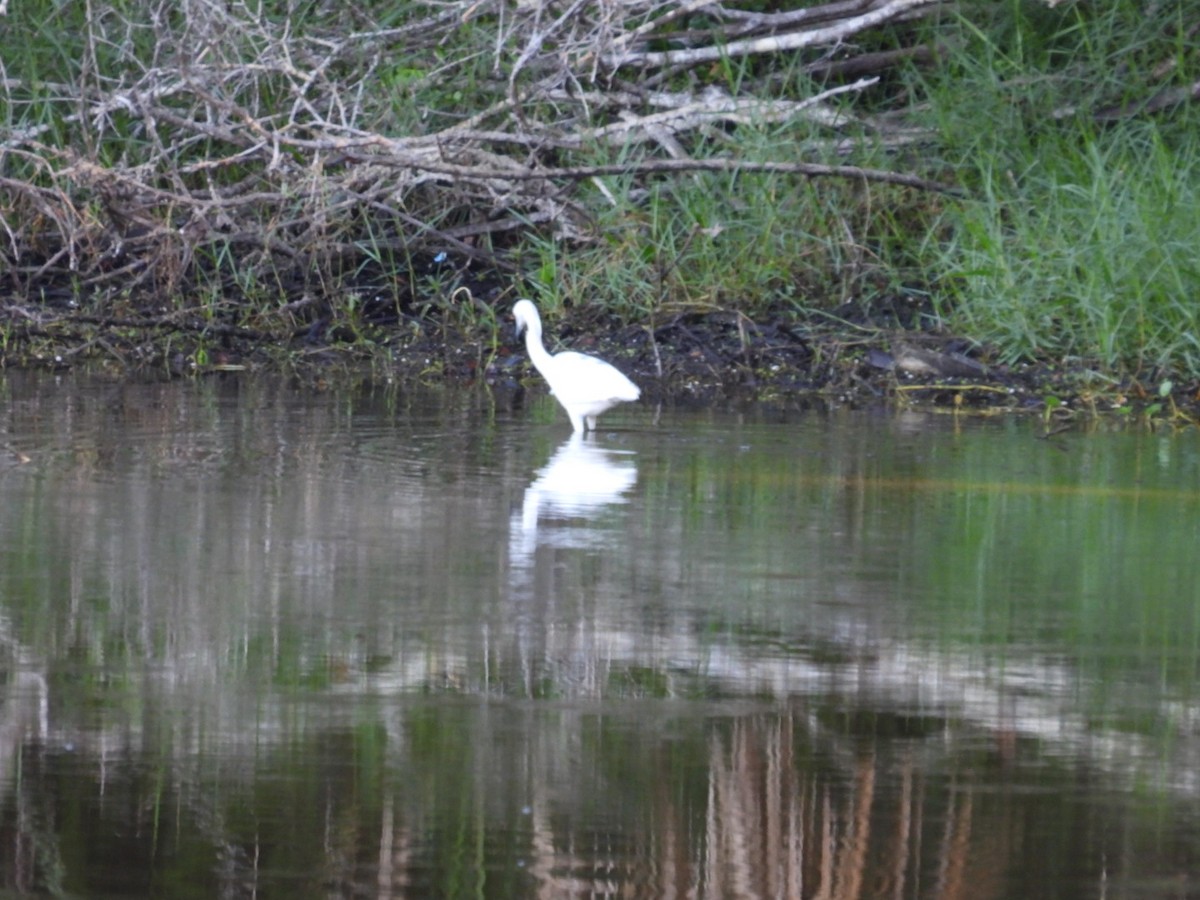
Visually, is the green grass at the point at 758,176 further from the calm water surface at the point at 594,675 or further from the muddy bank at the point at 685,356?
the calm water surface at the point at 594,675

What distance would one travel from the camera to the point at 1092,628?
4.66 meters

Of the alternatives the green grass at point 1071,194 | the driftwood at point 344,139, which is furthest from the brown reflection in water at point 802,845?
the driftwood at point 344,139

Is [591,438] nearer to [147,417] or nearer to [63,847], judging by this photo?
[147,417]

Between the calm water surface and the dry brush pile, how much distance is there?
10.7 feet

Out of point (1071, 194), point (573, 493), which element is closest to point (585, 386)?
point (573, 493)

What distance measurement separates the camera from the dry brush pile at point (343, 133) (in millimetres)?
10039

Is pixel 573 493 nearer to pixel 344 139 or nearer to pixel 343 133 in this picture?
pixel 344 139

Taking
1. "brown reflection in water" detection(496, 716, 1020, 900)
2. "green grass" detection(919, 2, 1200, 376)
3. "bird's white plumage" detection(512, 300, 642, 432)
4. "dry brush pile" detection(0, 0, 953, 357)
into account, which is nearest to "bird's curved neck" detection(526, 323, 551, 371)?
"bird's white plumage" detection(512, 300, 642, 432)

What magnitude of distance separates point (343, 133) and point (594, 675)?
260 inches

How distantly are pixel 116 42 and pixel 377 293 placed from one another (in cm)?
219

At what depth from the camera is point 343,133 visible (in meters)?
10.3

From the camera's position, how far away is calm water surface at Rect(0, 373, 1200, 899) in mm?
3240

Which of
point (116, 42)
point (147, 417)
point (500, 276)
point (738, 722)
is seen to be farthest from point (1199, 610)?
point (116, 42)

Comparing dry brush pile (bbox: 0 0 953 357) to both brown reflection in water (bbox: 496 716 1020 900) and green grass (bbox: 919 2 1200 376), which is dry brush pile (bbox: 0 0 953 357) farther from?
brown reflection in water (bbox: 496 716 1020 900)
